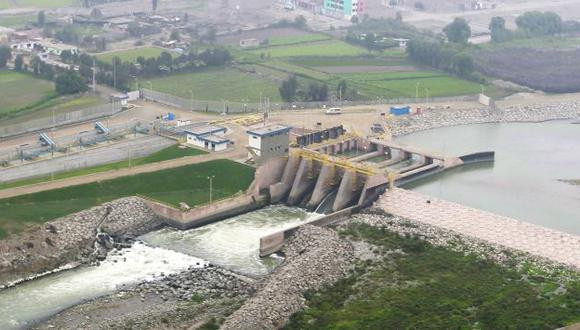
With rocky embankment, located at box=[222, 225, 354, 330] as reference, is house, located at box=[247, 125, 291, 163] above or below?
above

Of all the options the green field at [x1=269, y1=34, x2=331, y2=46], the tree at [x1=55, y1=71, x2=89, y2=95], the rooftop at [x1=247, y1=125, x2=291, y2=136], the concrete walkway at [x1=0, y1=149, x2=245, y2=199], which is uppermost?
the green field at [x1=269, y1=34, x2=331, y2=46]

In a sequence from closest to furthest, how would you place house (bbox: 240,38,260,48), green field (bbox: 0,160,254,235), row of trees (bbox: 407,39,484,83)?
green field (bbox: 0,160,254,235) → row of trees (bbox: 407,39,484,83) → house (bbox: 240,38,260,48)

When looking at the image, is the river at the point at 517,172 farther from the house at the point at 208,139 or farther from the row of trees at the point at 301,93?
the house at the point at 208,139

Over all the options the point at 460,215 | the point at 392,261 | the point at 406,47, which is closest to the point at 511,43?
the point at 406,47

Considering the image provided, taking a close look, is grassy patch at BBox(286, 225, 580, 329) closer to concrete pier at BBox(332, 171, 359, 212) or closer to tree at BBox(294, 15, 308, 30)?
concrete pier at BBox(332, 171, 359, 212)

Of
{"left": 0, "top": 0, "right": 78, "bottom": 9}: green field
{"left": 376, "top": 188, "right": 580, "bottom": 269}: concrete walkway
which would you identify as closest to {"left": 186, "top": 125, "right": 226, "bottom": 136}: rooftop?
{"left": 376, "top": 188, "right": 580, "bottom": 269}: concrete walkway

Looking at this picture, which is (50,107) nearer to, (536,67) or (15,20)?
(15,20)

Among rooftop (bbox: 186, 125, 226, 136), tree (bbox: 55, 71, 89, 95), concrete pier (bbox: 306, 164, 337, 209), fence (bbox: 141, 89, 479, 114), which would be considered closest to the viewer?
Result: concrete pier (bbox: 306, 164, 337, 209)
